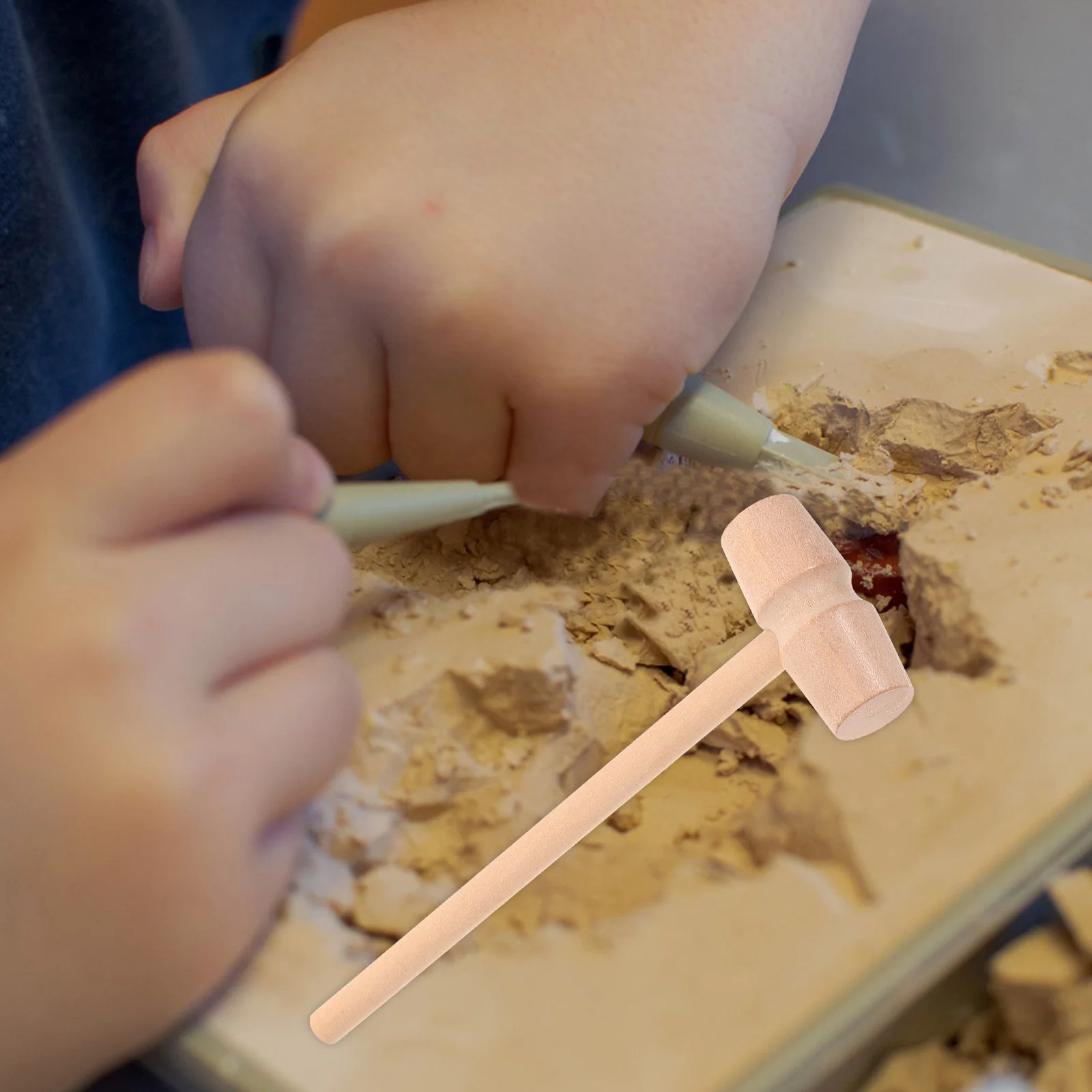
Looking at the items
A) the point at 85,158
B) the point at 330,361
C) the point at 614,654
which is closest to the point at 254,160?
the point at 330,361

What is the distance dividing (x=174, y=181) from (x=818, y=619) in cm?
26

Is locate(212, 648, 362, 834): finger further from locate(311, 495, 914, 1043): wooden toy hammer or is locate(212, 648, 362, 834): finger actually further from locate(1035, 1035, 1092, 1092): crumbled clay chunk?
locate(1035, 1035, 1092, 1092): crumbled clay chunk

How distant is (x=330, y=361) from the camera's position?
0.27 metres

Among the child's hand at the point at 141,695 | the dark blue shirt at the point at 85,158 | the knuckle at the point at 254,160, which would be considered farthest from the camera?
the dark blue shirt at the point at 85,158

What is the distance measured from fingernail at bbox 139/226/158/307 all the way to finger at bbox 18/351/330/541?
16 centimetres

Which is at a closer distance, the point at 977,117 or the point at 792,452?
the point at 792,452

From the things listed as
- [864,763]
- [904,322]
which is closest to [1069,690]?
[864,763]

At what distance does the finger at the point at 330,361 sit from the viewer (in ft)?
0.86

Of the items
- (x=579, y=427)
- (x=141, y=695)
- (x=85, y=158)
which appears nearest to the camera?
(x=141, y=695)

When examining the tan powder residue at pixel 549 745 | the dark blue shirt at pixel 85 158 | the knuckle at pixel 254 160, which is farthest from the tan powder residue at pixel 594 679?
the dark blue shirt at pixel 85 158

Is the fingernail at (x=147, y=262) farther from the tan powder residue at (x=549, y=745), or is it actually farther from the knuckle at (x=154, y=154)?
the tan powder residue at (x=549, y=745)

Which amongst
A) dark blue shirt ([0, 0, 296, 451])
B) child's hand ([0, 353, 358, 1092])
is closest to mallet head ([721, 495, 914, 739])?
child's hand ([0, 353, 358, 1092])

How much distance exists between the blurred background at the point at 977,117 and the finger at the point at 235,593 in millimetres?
410

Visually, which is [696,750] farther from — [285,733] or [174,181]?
[174,181]
